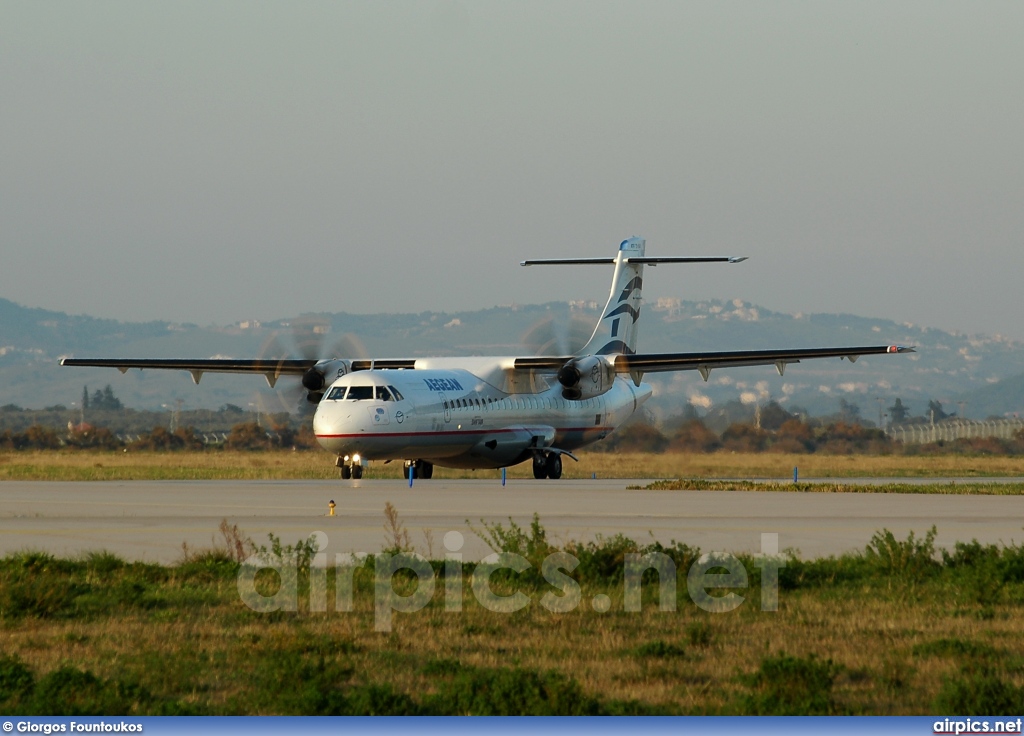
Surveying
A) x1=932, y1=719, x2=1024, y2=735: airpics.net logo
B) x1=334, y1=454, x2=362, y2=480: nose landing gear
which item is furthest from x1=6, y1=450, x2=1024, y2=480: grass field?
x1=932, y1=719, x2=1024, y2=735: airpics.net logo

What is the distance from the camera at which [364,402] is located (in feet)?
108

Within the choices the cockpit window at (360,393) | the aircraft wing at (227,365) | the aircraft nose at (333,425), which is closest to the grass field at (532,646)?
the aircraft nose at (333,425)

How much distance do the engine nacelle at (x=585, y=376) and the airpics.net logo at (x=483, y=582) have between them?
23956 mm

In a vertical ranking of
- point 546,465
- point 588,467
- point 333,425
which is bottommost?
point 546,465

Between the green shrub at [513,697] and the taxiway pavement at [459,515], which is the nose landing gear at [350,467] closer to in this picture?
the taxiway pavement at [459,515]

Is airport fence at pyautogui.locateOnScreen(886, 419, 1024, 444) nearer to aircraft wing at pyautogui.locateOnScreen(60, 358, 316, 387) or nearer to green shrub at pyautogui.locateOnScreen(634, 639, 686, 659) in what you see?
aircraft wing at pyautogui.locateOnScreen(60, 358, 316, 387)

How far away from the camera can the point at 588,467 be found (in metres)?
51.4

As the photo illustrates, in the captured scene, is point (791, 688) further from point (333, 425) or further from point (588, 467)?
point (588, 467)

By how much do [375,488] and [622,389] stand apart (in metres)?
16.0

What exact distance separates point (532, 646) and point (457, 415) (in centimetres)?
2675

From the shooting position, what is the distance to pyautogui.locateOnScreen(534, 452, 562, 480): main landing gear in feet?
133

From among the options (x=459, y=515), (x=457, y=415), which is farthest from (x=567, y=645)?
(x=457, y=415)

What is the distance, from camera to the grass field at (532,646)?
798cm

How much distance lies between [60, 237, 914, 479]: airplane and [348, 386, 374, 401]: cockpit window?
0.02m
